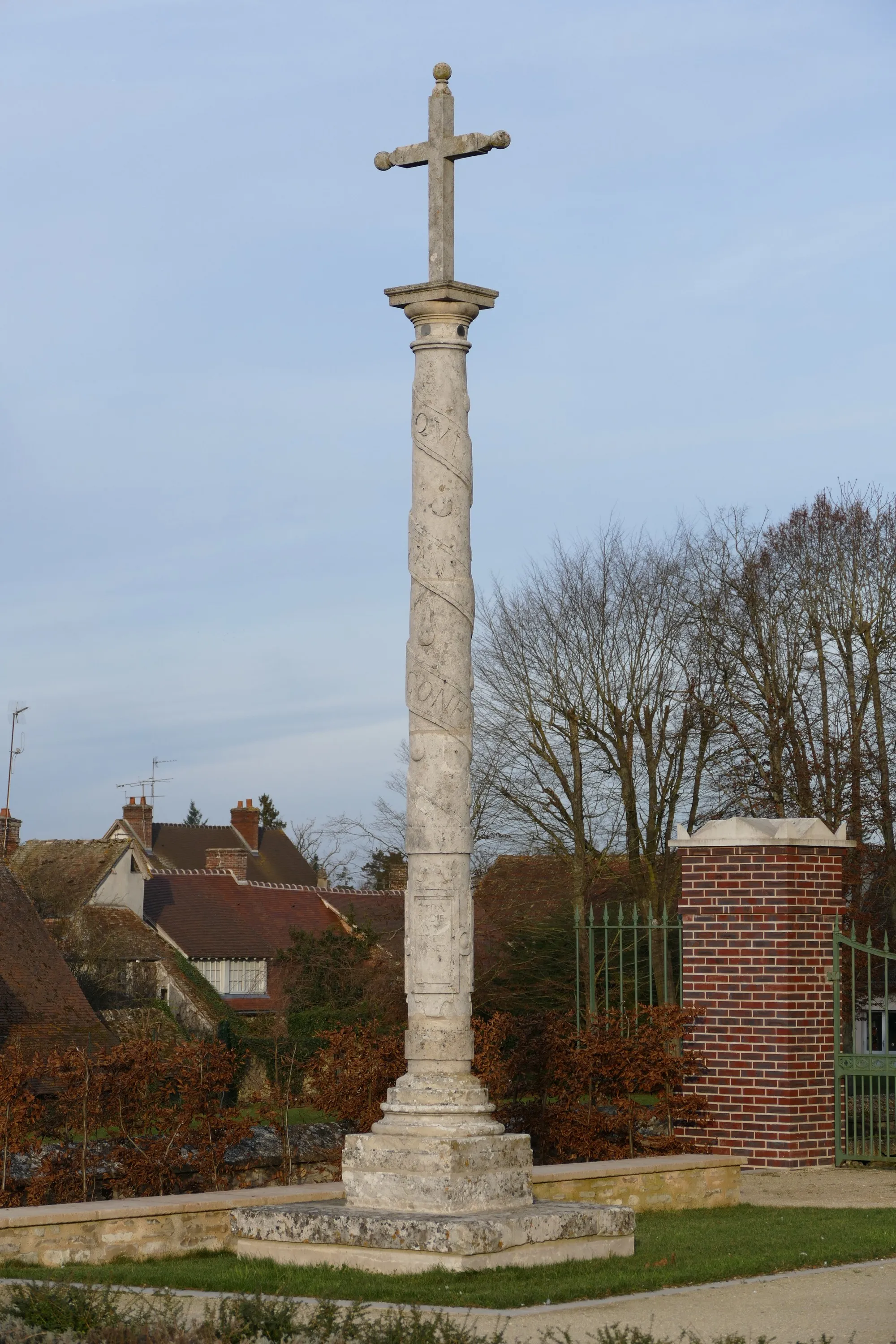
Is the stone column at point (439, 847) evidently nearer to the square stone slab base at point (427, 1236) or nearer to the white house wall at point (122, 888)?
the square stone slab base at point (427, 1236)

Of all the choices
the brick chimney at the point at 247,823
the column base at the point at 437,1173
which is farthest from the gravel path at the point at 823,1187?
the brick chimney at the point at 247,823

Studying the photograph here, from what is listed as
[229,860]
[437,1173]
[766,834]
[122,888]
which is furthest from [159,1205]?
[229,860]

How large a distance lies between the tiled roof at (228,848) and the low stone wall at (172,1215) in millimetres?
37099

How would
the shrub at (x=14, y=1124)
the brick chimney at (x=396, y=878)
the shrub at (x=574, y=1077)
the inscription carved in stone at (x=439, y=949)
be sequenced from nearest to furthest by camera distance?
the inscription carved in stone at (x=439, y=949)
the shrub at (x=14, y=1124)
the shrub at (x=574, y=1077)
the brick chimney at (x=396, y=878)

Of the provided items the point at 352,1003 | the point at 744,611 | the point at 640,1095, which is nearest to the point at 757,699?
the point at 744,611

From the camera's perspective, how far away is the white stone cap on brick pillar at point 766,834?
12773 millimetres

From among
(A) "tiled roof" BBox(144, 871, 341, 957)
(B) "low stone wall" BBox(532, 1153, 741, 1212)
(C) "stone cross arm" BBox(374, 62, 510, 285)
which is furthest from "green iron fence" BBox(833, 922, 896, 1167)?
(A) "tiled roof" BBox(144, 871, 341, 957)

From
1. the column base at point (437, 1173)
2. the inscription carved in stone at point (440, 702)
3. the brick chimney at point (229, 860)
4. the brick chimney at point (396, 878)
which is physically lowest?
the column base at point (437, 1173)

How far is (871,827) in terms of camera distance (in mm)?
27469

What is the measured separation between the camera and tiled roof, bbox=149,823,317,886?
163ft

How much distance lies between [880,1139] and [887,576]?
16747 millimetres

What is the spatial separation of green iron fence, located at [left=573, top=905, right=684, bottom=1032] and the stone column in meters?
3.48

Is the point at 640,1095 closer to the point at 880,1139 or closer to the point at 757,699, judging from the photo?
the point at 880,1139

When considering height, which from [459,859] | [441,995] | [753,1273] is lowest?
[753,1273]
